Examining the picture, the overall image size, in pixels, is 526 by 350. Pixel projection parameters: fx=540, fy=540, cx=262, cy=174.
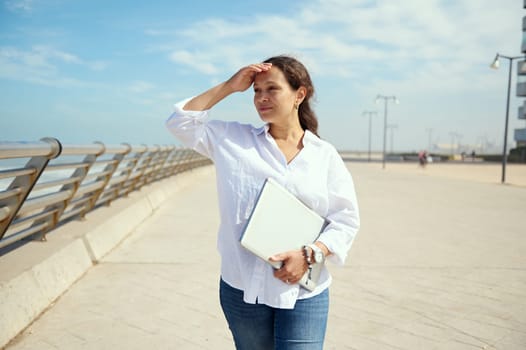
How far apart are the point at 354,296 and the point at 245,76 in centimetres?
319

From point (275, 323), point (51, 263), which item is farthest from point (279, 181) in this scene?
point (51, 263)

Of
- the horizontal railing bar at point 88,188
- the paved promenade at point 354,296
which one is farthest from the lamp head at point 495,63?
the horizontal railing bar at point 88,188

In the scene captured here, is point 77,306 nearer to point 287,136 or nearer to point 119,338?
point 119,338

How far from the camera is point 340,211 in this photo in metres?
2.20

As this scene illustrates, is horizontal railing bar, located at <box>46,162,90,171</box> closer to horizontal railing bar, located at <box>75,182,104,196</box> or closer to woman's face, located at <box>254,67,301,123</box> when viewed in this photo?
horizontal railing bar, located at <box>75,182,104,196</box>

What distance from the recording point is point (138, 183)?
37.7ft

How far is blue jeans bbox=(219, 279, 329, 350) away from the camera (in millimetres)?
2064

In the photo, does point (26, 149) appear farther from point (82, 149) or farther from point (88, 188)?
point (88, 188)

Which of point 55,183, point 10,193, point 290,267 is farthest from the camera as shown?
point 55,183

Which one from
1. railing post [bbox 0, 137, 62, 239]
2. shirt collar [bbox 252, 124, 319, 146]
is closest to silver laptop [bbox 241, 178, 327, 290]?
shirt collar [bbox 252, 124, 319, 146]

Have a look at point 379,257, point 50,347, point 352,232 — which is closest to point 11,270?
point 50,347

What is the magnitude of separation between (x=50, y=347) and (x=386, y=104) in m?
53.2

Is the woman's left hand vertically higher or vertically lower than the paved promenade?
higher

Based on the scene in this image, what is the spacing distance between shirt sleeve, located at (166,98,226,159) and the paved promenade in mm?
1873
